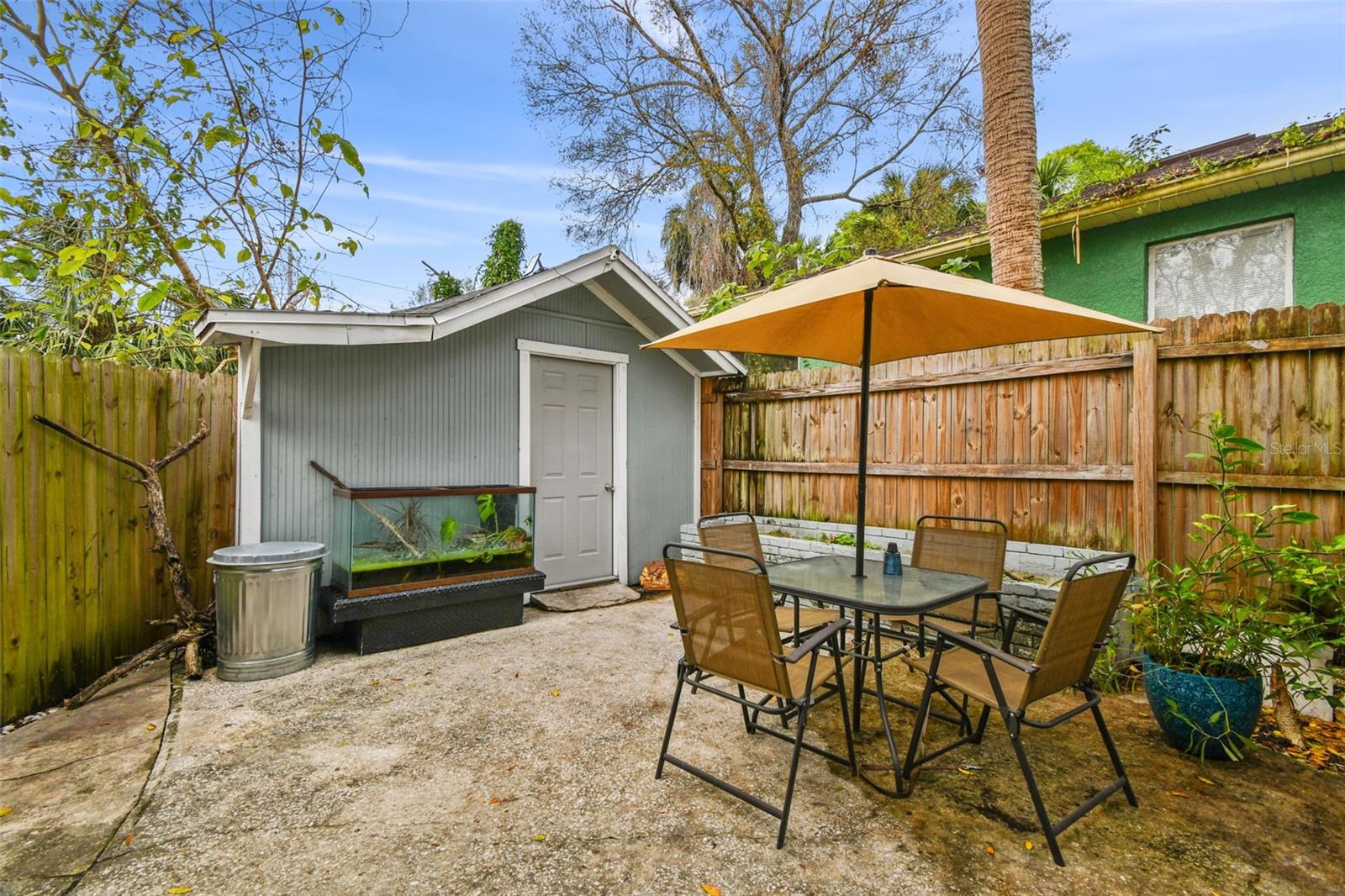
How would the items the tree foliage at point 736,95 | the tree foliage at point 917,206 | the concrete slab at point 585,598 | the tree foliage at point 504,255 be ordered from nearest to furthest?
the concrete slab at point 585,598, the tree foliage at point 504,255, the tree foliage at point 736,95, the tree foliage at point 917,206

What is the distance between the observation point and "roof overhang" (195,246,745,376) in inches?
148

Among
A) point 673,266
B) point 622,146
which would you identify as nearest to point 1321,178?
point 622,146

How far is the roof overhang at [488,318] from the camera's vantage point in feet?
12.3

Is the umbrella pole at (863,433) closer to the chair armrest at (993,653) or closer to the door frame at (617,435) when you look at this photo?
the chair armrest at (993,653)

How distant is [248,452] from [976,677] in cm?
433

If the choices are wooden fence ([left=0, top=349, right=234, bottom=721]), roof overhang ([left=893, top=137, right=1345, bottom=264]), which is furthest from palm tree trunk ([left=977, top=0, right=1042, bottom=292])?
wooden fence ([left=0, top=349, right=234, bottom=721])

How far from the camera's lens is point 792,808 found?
2.26 meters

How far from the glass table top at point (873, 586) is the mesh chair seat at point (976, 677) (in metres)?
0.28

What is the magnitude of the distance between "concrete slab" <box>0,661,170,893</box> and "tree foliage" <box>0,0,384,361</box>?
8.31ft

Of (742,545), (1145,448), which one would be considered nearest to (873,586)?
(742,545)

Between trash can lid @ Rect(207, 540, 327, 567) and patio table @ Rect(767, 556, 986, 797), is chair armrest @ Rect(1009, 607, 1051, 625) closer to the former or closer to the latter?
Answer: patio table @ Rect(767, 556, 986, 797)

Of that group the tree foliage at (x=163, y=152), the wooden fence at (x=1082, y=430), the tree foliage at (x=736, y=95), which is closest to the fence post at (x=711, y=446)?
the wooden fence at (x=1082, y=430)

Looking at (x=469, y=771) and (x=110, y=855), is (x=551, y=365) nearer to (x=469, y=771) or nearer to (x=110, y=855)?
(x=469, y=771)

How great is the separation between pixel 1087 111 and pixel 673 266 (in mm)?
13142
